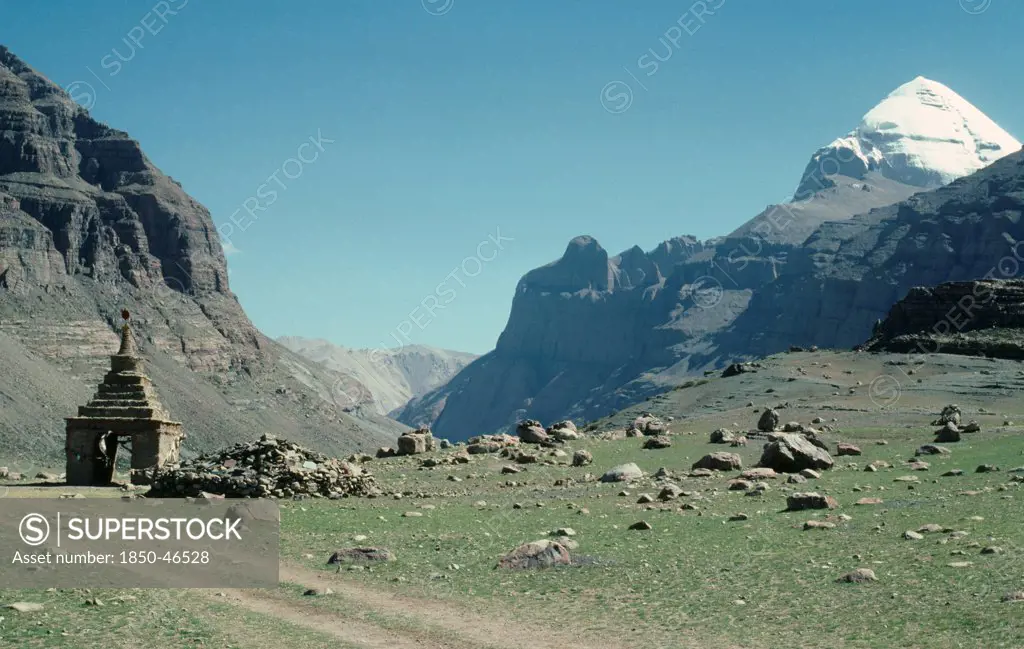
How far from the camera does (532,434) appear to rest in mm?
41812

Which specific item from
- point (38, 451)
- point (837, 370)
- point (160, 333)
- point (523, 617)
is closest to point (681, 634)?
point (523, 617)

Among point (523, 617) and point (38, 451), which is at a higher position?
point (523, 617)

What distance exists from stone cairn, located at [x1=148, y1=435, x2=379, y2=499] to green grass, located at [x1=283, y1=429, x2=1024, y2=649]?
4.65 ft

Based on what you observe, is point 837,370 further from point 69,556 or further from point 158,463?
point 69,556

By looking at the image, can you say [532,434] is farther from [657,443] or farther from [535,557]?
[535,557]

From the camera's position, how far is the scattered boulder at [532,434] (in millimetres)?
41688

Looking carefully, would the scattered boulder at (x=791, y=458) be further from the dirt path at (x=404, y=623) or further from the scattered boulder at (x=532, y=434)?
the dirt path at (x=404, y=623)

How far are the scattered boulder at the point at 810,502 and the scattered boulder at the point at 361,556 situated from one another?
9204mm

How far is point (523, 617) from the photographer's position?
13.6 metres

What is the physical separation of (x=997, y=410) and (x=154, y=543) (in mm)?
55691

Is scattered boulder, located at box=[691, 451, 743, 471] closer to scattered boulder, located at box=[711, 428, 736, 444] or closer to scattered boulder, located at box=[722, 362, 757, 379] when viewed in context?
scattered boulder, located at box=[711, 428, 736, 444]

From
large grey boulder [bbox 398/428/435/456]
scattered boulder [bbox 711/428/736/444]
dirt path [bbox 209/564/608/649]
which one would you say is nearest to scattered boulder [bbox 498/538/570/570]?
dirt path [bbox 209/564/608/649]

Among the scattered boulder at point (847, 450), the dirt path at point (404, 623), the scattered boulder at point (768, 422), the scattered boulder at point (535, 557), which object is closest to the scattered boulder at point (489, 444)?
the scattered boulder at point (768, 422)

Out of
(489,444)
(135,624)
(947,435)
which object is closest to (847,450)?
(947,435)
